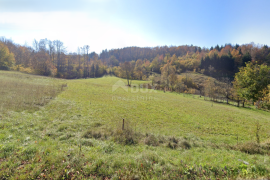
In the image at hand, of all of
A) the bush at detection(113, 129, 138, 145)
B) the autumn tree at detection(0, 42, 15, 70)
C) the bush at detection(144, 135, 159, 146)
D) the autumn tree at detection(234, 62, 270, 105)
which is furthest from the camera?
the autumn tree at detection(0, 42, 15, 70)

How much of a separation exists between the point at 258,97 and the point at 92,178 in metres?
34.3

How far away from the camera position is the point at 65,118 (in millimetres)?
11781

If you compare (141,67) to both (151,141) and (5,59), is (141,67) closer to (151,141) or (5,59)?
(5,59)

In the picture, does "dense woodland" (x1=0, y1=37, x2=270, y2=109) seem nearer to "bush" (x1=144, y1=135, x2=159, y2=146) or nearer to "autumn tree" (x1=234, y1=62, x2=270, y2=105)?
"autumn tree" (x1=234, y1=62, x2=270, y2=105)

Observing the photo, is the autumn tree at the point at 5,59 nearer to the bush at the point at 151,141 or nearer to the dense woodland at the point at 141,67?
the dense woodland at the point at 141,67

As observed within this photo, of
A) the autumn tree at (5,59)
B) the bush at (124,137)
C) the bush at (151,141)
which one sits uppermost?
the autumn tree at (5,59)

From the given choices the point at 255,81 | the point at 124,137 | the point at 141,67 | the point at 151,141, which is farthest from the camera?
the point at 141,67

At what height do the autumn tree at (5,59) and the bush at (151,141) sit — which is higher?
the autumn tree at (5,59)

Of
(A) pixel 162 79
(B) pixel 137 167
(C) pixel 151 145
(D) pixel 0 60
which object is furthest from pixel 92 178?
(D) pixel 0 60

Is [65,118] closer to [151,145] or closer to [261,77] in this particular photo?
[151,145]

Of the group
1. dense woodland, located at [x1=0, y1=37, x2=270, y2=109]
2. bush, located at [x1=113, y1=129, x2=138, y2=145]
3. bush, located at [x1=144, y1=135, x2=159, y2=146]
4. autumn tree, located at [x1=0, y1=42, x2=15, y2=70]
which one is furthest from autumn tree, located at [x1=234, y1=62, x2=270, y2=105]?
autumn tree, located at [x1=0, y1=42, x2=15, y2=70]

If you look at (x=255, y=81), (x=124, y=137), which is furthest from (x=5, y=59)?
(x=255, y=81)

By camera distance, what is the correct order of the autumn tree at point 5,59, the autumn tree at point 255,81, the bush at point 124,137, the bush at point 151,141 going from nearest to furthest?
the bush at point 124,137 < the bush at point 151,141 < the autumn tree at point 255,81 < the autumn tree at point 5,59

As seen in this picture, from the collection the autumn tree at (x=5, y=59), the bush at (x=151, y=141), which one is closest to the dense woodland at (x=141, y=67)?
the autumn tree at (x=5, y=59)
